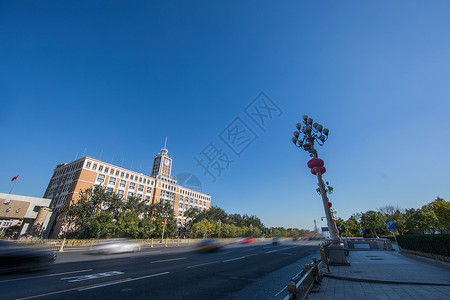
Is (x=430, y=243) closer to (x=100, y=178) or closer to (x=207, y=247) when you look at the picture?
(x=207, y=247)

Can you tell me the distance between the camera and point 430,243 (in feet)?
44.1

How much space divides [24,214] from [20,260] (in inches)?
2459

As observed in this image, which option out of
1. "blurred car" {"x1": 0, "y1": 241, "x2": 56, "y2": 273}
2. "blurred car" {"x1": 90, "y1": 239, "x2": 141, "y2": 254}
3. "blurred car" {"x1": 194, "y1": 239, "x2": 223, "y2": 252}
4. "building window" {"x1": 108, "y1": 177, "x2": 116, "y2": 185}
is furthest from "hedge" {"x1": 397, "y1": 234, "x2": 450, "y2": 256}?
"building window" {"x1": 108, "y1": 177, "x2": 116, "y2": 185}

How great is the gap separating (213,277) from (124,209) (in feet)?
148

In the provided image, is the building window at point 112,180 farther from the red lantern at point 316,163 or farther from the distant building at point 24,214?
the red lantern at point 316,163

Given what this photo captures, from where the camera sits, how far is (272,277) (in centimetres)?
973

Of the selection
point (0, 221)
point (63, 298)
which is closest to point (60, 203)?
point (0, 221)

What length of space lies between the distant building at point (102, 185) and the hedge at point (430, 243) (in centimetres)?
5433

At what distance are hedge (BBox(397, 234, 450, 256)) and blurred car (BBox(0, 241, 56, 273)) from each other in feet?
73.4

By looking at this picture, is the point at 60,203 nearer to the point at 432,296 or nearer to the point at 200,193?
the point at 200,193

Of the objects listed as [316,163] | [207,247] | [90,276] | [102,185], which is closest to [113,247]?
[207,247]

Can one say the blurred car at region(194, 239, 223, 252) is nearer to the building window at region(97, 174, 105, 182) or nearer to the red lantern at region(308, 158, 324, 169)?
the red lantern at region(308, 158, 324, 169)

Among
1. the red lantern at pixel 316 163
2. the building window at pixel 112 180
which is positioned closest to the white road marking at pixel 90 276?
the red lantern at pixel 316 163

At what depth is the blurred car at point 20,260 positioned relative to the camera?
27.3ft
